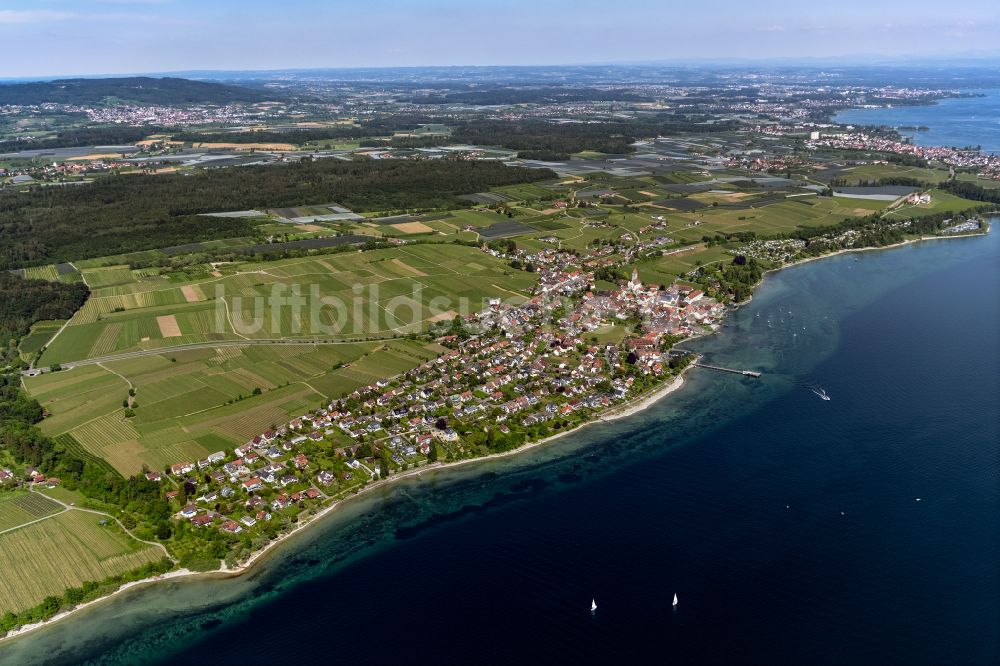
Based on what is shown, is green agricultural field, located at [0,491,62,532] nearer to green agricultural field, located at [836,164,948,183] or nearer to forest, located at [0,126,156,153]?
green agricultural field, located at [836,164,948,183]

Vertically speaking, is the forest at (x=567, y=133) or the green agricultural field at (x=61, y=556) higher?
the forest at (x=567, y=133)

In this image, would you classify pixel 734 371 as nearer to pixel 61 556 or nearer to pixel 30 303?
pixel 61 556

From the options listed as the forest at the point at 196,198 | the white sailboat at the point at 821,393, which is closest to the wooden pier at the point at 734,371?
the white sailboat at the point at 821,393

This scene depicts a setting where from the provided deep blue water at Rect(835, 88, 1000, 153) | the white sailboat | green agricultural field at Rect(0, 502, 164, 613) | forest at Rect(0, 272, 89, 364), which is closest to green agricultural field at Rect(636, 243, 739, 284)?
the white sailboat

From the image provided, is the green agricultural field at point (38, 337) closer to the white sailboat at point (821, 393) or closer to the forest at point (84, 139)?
the white sailboat at point (821, 393)

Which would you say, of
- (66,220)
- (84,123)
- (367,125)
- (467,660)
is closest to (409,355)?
(467,660)

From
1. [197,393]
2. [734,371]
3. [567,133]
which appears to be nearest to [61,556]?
[197,393]
